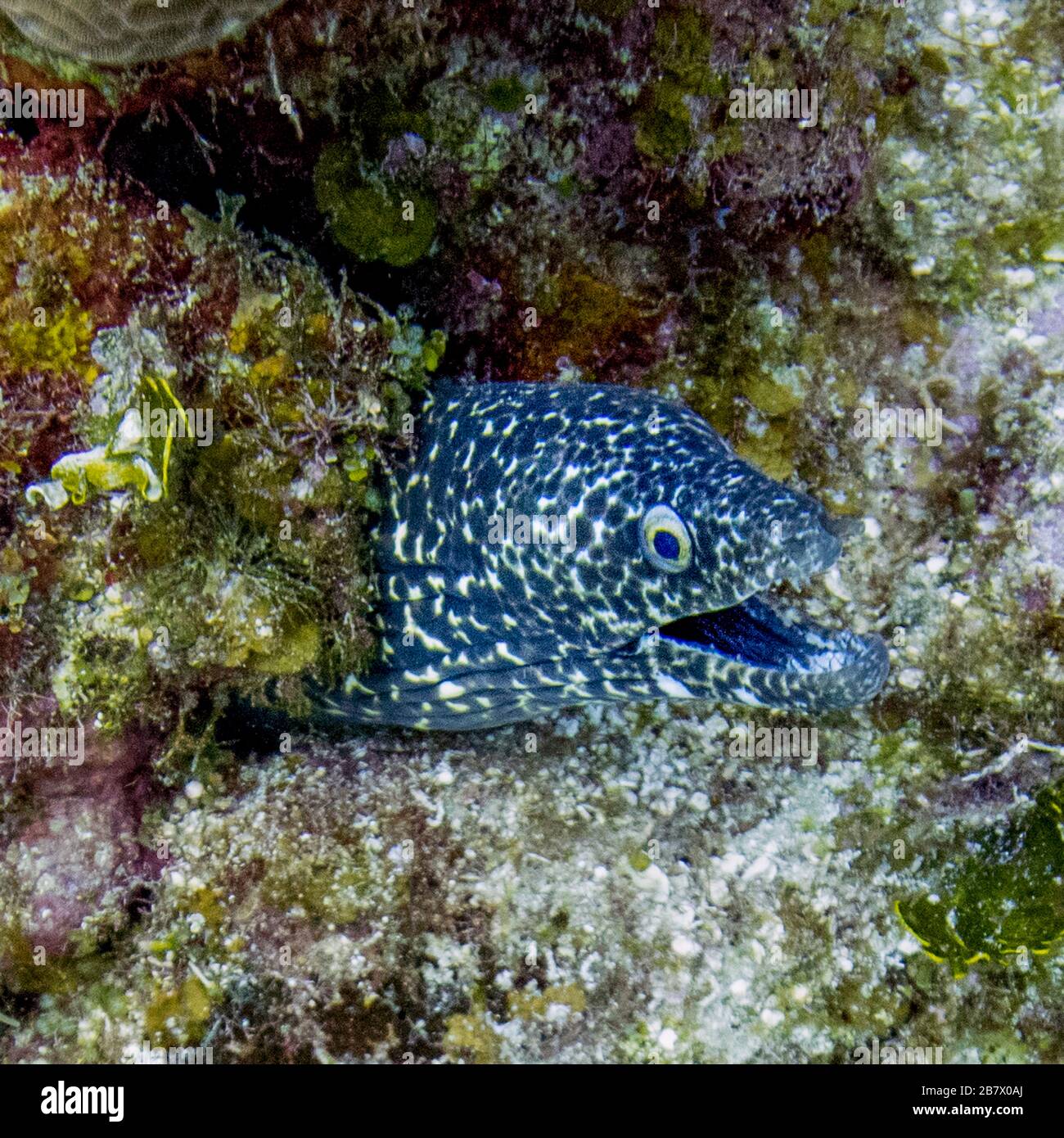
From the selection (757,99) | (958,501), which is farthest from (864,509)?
(757,99)

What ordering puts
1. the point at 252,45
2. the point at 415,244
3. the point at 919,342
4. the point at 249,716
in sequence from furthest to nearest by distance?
1. the point at 249,716
2. the point at 919,342
3. the point at 415,244
4. the point at 252,45

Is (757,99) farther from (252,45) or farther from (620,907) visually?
(620,907)
